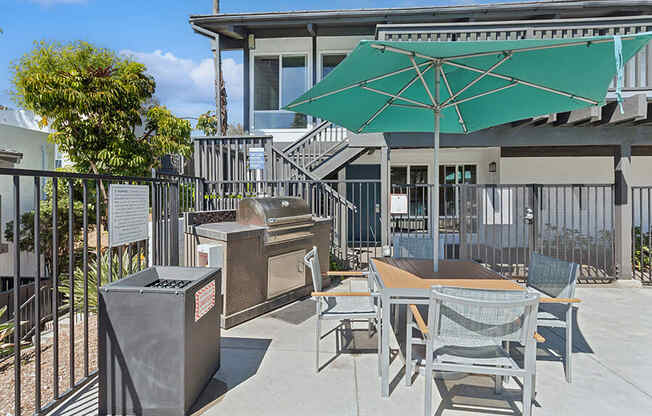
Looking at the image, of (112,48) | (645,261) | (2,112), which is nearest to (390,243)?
(645,261)

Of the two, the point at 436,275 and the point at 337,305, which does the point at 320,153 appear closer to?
the point at 337,305

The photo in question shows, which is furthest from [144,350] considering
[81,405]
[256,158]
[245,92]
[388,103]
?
[245,92]

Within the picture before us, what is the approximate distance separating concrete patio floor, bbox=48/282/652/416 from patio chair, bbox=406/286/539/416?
49cm

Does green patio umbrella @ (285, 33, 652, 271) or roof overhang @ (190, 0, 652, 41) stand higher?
roof overhang @ (190, 0, 652, 41)

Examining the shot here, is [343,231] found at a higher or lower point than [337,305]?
higher

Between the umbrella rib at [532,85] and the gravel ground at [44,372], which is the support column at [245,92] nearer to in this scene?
the gravel ground at [44,372]

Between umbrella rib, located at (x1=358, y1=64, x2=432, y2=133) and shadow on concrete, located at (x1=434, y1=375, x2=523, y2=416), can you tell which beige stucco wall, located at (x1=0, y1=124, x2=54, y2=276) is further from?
shadow on concrete, located at (x1=434, y1=375, x2=523, y2=416)

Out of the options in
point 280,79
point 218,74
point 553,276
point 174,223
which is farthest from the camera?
point 280,79

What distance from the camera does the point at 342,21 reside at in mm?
9570

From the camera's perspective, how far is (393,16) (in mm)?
9234

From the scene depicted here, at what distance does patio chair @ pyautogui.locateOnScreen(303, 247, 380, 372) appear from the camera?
2996 millimetres

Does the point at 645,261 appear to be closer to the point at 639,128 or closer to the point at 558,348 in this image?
the point at 639,128

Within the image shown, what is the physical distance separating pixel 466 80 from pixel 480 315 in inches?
91.1

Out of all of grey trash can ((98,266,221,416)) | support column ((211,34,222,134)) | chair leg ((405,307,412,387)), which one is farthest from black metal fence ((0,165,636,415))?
support column ((211,34,222,134))
